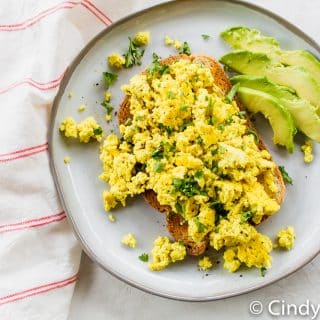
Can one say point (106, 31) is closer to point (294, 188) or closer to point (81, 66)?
point (81, 66)

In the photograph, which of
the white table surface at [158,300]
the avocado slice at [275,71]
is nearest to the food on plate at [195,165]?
the avocado slice at [275,71]

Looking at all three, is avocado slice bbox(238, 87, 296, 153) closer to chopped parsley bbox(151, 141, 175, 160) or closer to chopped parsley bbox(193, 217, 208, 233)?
chopped parsley bbox(151, 141, 175, 160)

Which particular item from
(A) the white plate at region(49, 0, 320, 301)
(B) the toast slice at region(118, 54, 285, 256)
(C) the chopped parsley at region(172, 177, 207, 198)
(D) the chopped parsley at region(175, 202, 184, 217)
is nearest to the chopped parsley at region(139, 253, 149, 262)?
(A) the white plate at region(49, 0, 320, 301)

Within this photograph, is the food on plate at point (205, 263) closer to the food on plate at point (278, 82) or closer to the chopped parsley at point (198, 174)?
the chopped parsley at point (198, 174)

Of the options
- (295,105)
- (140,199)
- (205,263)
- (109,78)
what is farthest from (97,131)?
(295,105)

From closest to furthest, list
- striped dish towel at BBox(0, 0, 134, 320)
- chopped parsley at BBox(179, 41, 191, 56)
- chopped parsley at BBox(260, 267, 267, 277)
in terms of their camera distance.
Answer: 1. chopped parsley at BBox(260, 267, 267, 277)
2. striped dish towel at BBox(0, 0, 134, 320)
3. chopped parsley at BBox(179, 41, 191, 56)

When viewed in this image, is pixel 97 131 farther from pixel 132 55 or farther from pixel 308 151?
pixel 308 151

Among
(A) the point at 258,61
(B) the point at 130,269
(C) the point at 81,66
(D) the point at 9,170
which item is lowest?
(B) the point at 130,269

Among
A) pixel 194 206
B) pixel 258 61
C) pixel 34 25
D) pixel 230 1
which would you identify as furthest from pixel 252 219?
pixel 34 25
